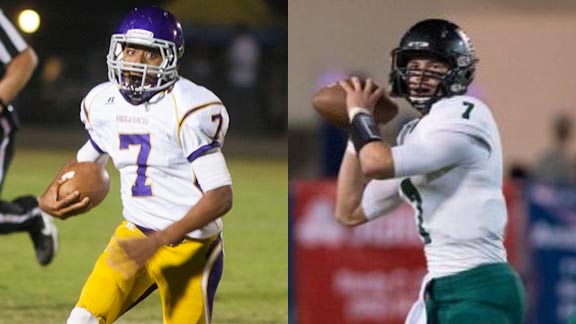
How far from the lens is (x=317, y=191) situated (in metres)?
6.57

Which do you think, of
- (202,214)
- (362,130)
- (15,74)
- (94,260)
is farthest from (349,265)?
(362,130)

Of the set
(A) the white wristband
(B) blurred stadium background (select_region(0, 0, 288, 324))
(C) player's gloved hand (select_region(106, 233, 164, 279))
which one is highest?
(A) the white wristband

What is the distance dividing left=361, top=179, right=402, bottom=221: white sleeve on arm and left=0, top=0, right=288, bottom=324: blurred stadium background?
1518 millimetres

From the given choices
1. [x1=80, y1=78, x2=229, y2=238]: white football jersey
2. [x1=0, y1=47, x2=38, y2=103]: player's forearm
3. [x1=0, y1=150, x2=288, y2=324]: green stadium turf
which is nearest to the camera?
[x1=80, y1=78, x2=229, y2=238]: white football jersey

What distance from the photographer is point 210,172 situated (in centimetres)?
406

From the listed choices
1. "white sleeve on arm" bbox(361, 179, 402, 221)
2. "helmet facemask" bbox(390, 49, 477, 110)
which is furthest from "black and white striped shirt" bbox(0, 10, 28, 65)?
"helmet facemask" bbox(390, 49, 477, 110)

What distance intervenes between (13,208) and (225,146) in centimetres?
489

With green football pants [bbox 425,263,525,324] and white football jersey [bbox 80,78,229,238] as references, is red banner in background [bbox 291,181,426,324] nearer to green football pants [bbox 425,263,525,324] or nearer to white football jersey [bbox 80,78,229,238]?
white football jersey [bbox 80,78,229,238]

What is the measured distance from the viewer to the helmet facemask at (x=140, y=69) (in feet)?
13.8

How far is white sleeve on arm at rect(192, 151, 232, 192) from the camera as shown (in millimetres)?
4047

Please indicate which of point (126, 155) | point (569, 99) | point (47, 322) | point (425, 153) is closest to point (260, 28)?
point (569, 99)

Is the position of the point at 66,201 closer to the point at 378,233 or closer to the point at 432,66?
the point at 432,66

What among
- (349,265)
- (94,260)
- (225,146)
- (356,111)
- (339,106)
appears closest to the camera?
(356,111)

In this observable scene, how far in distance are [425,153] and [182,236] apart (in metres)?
0.84
